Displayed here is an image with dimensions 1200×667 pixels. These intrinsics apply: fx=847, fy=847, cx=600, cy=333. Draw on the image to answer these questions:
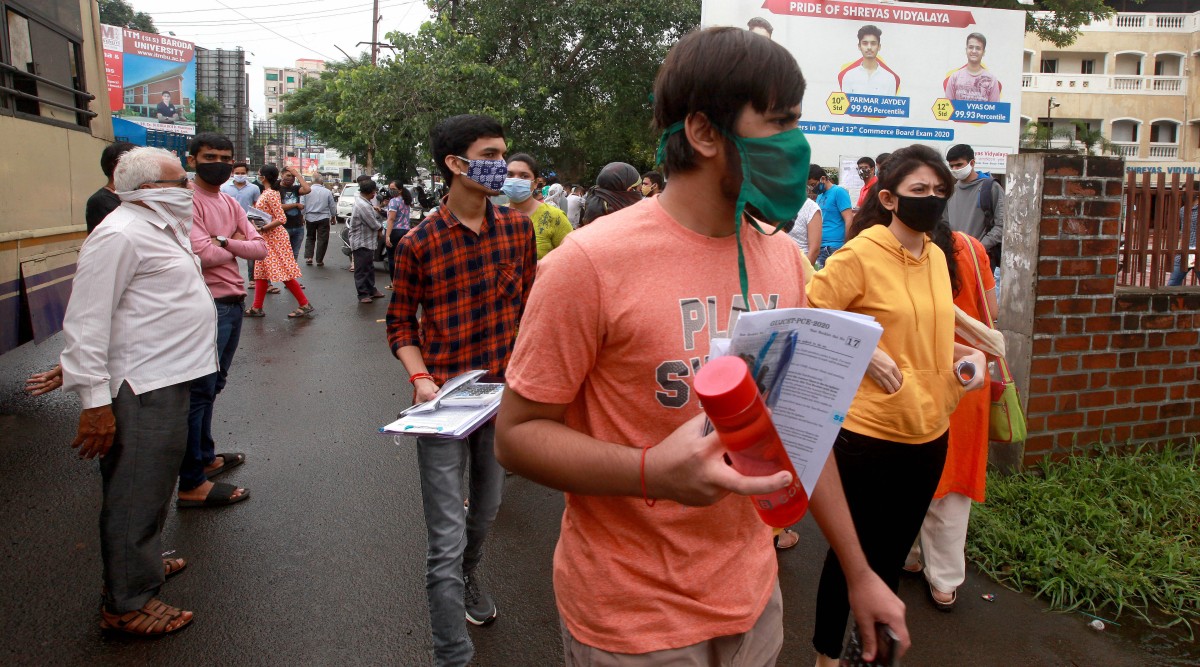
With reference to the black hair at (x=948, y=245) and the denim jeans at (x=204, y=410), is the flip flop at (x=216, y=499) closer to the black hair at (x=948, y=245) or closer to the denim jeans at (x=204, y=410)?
the denim jeans at (x=204, y=410)

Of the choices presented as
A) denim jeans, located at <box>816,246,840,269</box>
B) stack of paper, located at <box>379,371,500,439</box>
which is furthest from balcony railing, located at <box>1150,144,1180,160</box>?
stack of paper, located at <box>379,371,500,439</box>

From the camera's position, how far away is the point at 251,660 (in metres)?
3.25

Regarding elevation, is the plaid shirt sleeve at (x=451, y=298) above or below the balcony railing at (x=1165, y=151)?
below

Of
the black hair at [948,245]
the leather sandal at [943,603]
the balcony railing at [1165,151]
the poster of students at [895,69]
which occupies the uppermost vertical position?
the balcony railing at [1165,151]

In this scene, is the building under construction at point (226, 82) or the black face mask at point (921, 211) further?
the building under construction at point (226, 82)

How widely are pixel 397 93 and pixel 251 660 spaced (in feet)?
56.8

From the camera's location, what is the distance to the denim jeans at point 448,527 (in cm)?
296

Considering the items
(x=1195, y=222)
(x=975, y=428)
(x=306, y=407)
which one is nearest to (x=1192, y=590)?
(x=975, y=428)

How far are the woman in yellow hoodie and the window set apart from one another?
209 inches

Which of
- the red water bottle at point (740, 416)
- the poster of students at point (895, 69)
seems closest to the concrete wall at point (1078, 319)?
the red water bottle at point (740, 416)

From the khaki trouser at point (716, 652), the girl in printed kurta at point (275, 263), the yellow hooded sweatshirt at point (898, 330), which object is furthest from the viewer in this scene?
the girl in printed kurta at point (275, 263)

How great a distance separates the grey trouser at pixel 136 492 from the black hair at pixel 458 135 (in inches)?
56.4

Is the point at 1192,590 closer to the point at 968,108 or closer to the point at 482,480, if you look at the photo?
the point at 482,480

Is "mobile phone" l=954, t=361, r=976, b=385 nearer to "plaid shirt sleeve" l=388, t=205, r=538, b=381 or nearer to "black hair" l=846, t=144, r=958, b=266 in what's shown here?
"black hair" l=846, t=144, r=958, b=266
